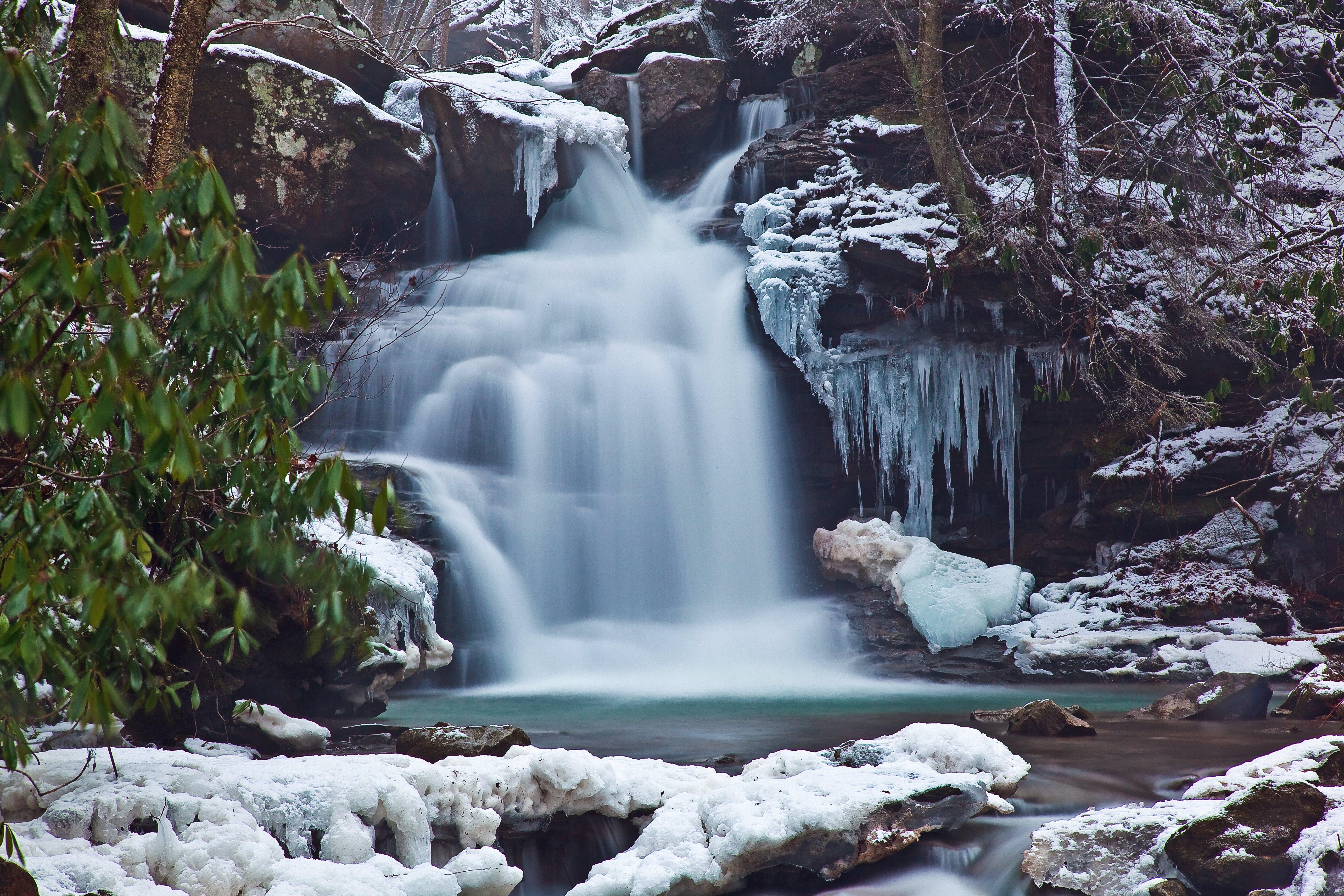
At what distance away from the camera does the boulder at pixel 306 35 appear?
10633 mm

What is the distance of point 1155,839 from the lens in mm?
3648

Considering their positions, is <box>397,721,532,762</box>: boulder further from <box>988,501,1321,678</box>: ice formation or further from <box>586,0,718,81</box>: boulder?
<box>586,0,718,81</box>: boulder

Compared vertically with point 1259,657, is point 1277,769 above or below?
above

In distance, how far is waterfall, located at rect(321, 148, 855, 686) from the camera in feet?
33.7

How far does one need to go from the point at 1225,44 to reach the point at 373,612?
12.1 meters

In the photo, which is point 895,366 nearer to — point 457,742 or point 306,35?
point 457,742

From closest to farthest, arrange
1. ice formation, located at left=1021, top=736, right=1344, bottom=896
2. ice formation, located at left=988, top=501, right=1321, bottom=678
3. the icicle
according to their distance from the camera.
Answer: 1. ice formation, located at left=1021, top=736, right=1344, bottom=896
2. ice formation, located at left=988, top=501, right=1321, bottom=678
3. the icicle

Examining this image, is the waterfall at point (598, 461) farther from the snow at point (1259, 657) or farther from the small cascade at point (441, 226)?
the snow at point (1259, 657)

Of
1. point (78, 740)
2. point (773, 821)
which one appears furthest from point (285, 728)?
point (773, 821)

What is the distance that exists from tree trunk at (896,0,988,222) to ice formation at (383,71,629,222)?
499 cm

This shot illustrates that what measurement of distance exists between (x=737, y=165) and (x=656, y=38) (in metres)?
3.77

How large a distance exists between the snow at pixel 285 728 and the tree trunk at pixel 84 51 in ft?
10.5

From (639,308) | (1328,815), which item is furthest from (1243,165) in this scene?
(639,308)

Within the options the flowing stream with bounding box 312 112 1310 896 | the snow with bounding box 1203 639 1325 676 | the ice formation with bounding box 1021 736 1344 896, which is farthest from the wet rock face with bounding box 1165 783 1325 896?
the snow with bounding box 1203 639 1325 676
